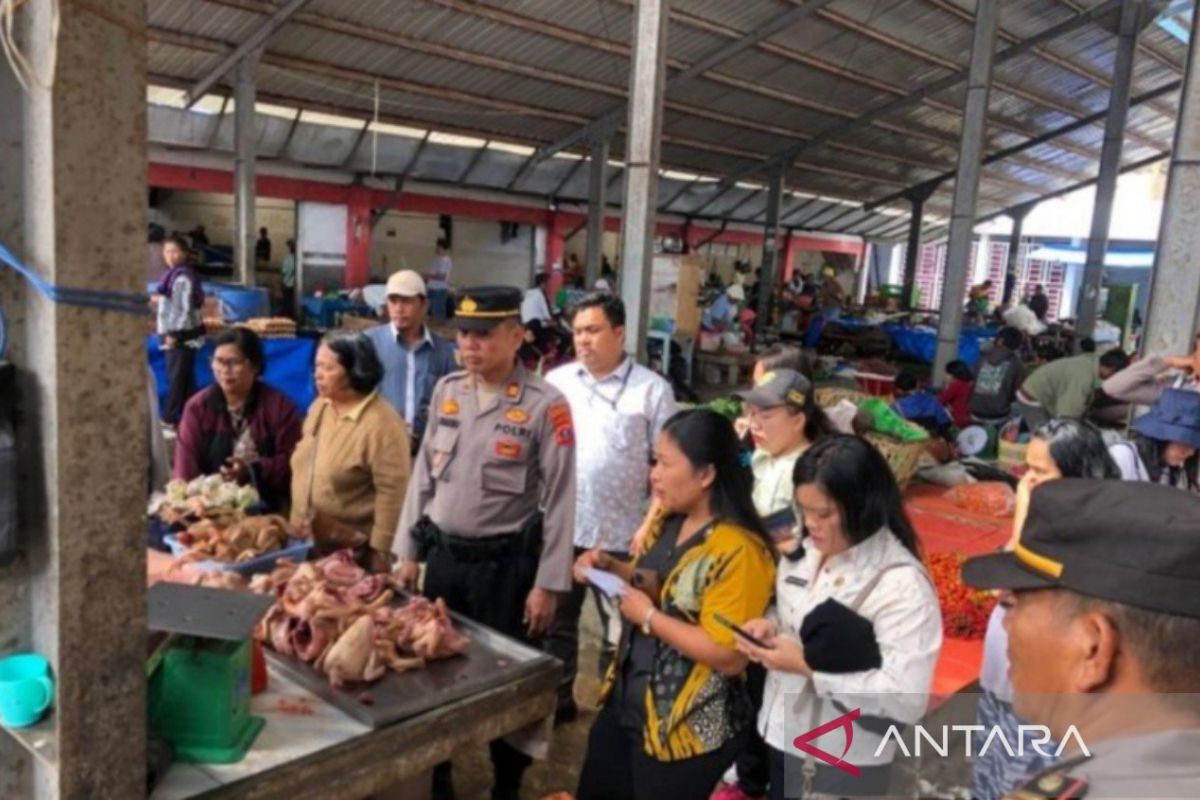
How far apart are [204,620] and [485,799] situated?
1.80 m

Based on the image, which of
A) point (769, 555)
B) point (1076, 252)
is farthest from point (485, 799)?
point (1076, 252)

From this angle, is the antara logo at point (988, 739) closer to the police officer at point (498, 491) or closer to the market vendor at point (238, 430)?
the police officer at point (498, 491)

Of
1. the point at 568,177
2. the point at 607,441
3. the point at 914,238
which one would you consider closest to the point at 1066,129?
the point at 914,238

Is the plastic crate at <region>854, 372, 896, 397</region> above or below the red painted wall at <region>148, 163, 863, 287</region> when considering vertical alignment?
below

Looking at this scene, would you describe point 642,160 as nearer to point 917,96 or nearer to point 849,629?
point 849,629

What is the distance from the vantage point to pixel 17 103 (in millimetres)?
1371

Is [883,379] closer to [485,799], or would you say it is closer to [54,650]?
[485,799]

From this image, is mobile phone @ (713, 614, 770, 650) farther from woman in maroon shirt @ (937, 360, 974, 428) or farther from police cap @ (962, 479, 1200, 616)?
woman in maroon shirt @ (937, 360, 974, 428)

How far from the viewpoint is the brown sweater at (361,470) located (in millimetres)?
3148

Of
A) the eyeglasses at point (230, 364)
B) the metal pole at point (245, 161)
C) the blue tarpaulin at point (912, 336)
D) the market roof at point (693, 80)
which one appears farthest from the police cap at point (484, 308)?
the blue tarpaulin at point (912, 336)

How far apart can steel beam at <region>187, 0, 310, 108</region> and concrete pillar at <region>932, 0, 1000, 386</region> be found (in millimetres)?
7632

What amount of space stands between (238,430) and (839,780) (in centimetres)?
254

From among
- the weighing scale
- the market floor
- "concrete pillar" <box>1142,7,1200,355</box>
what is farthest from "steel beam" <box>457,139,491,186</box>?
the weighing scale

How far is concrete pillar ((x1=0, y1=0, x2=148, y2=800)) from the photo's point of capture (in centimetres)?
135
